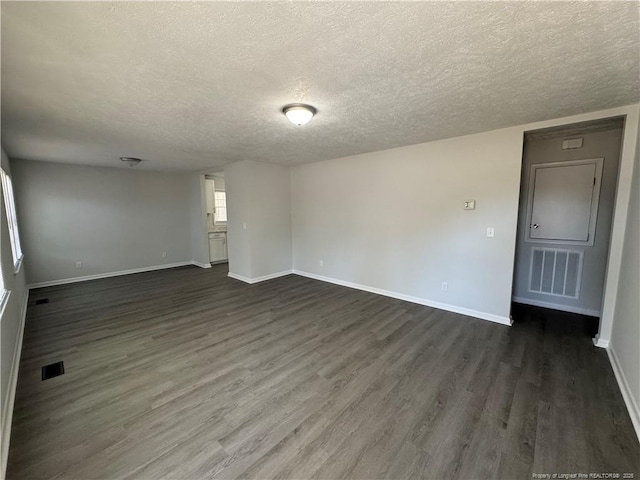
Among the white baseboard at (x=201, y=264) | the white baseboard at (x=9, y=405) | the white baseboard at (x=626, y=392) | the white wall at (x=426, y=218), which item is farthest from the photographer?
the white baseboard at (x=201, y=264)

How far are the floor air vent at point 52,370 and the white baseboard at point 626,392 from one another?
4428 mm

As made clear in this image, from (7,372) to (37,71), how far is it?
2.18 metres

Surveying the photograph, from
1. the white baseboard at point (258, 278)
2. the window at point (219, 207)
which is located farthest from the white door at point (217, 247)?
the white baseboard at point (258, 278)

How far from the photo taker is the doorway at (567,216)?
3318 millimetres

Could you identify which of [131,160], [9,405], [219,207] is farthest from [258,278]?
[9,405]

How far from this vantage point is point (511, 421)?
5.95ft

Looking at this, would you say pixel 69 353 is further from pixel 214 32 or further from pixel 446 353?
pixel 446 353

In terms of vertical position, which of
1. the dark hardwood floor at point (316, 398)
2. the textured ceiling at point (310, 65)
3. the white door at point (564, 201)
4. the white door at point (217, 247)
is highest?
the textured ceiling at point (310, 65)

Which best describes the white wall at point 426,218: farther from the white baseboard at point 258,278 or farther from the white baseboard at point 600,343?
the white baseboard at point 258,278

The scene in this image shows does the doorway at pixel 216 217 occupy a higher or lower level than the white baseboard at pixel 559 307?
higher

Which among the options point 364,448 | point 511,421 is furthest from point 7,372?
point 511,421

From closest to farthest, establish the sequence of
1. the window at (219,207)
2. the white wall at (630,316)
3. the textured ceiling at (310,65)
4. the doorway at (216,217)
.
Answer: the textured ceiling at (310,65) < the white wall at (630,316) < the doorway at (216,217) < the window at (219,207)

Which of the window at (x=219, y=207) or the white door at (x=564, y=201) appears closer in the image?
the white door at (x=564, y=201)

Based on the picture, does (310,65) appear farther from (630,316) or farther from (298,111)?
(630,316)
